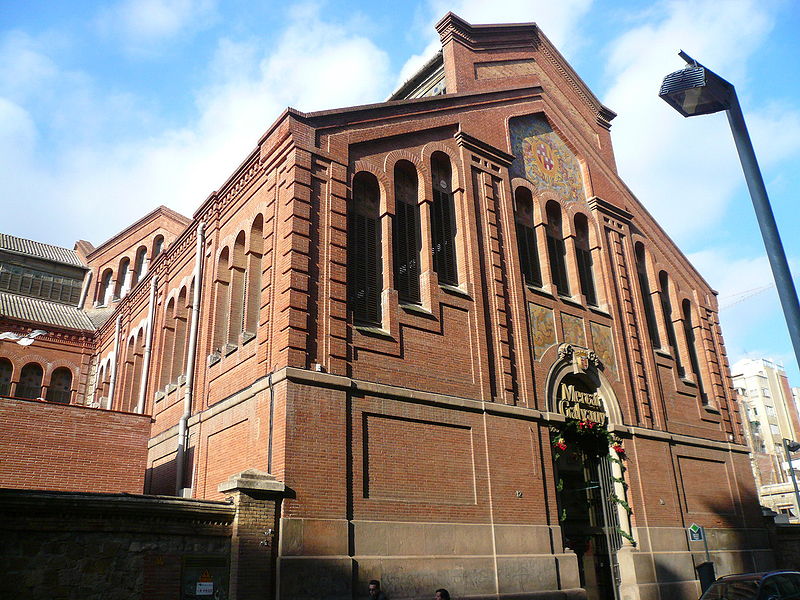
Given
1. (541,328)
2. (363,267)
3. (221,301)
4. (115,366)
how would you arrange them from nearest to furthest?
(363,267), (221,301), (541,328), (115,366)

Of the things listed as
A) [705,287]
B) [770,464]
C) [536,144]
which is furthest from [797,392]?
[536,144]

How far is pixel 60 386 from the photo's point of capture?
107 ft

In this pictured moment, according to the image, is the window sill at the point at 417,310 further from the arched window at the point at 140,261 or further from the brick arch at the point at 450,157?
the arched window at the point at 140,261

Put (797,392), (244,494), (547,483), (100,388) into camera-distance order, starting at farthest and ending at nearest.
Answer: (797,392) < (100,388) < (547,483) < (244,494)

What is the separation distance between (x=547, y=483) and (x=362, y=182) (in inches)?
352

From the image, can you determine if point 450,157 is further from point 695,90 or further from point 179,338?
point 695,90

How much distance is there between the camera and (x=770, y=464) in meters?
68.3

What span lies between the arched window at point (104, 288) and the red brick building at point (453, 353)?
42.9ft

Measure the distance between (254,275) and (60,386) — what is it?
20059 millimetres

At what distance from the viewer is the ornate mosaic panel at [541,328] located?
19.1 meters

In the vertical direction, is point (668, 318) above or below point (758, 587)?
above

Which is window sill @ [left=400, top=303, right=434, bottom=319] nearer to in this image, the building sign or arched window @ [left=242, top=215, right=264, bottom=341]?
arched window @ [left=242, top=215, right=264, bottom=341]

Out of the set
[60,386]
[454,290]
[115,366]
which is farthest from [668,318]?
[60,386]

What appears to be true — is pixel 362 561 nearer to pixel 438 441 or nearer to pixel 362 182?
pixel 438 441
